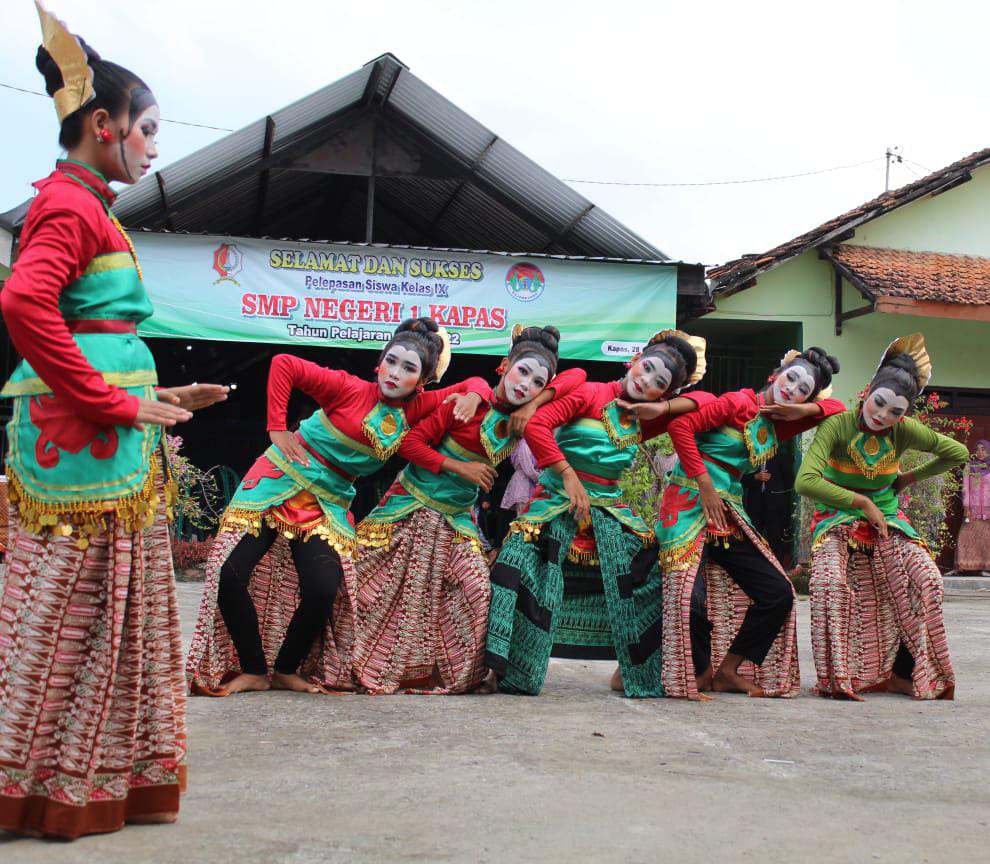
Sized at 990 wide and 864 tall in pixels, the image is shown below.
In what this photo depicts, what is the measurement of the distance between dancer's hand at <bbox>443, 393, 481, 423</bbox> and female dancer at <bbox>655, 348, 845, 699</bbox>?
3.11 feet

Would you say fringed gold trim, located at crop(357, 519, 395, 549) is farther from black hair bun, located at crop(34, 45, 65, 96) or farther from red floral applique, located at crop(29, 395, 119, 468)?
black hair bun, located at crop(34, 45, 65, 96)

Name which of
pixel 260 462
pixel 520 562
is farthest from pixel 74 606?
pixel 520 562

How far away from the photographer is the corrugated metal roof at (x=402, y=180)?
39.0 ft

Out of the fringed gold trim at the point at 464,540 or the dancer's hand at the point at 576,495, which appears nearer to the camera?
the dancer's hand at the point at 576,495

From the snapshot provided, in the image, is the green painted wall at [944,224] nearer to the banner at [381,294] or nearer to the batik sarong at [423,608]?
the banner at [381,294]

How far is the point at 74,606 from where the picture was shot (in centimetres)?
293

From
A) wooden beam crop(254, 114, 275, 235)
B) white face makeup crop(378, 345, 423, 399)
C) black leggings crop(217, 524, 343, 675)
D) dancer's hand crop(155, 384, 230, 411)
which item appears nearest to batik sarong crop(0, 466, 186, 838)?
dancer's hand crop(155, 384, 230, 411)

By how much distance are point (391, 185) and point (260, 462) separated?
30.4 ft

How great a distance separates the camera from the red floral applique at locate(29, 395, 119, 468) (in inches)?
116

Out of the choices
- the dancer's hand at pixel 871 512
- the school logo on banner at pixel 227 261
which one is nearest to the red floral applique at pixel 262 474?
the dancer's hand at pixel 871 512

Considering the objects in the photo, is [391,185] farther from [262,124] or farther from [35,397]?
[35,397]

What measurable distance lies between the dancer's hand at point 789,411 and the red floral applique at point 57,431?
3.55 meters

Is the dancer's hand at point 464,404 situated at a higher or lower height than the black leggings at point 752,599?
higher

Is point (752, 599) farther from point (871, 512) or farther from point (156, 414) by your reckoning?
point (156, 414)
